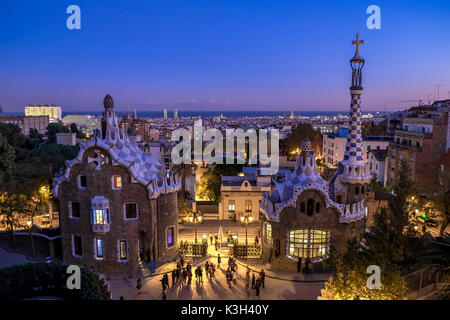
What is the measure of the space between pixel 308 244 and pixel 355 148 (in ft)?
32.8

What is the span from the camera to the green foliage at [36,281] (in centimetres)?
1961

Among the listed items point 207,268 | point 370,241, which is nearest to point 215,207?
point 207,268

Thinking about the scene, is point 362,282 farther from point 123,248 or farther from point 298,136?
point 298,136

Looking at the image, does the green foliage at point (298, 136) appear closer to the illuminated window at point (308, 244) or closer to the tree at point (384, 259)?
the illuminated window at point (308, 244)

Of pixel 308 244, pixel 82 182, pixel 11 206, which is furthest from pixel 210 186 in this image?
pixel 11 206

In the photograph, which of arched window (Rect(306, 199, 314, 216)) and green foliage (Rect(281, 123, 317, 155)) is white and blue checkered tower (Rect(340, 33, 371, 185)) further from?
green foliage (Rect(281, 123, 317, 155))

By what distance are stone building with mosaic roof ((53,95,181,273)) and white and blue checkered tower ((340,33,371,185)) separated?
16.5 metres

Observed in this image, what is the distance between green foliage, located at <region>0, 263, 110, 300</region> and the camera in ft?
64.3

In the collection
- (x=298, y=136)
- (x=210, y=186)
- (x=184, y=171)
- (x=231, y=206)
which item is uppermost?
(x=298, y=136)

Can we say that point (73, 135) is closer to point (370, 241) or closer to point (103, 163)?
point (103, 163)

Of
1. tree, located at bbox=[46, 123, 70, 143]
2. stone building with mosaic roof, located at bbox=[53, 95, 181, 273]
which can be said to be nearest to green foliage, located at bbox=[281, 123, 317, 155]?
tree, located at bbox=[46, 123, 70, 143]

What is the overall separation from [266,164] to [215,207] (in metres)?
27.6

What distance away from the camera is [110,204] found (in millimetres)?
29312

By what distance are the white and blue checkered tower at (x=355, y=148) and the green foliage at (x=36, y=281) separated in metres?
22.7
